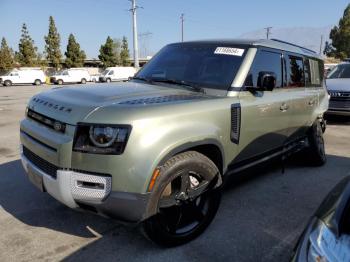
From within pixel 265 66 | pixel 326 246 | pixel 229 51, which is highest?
pixel 229 51

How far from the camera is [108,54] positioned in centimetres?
6138

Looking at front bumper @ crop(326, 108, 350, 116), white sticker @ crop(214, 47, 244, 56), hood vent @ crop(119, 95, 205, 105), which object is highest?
white sticker @ crop(214, 47, 244, 56)

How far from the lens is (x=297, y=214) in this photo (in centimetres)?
385

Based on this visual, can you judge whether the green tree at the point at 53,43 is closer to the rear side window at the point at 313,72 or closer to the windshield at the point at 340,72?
the windshield at the point at 340,72

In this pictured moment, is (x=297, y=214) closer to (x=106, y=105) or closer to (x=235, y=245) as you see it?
(x=235, y=245)

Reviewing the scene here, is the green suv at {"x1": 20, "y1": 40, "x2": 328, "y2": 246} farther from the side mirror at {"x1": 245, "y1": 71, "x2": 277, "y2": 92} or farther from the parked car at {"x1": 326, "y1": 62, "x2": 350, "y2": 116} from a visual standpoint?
the parked car at {"x1": 326, "y1": 62, "x2": 350, "y2": 116}

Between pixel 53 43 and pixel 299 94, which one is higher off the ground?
pixel 53 43

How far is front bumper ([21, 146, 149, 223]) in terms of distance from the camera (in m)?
2.59

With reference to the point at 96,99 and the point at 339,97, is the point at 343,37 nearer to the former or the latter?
the point at 339,97

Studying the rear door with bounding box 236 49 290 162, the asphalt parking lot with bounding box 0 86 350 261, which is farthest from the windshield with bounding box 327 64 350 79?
the rear door with bounding box 236 49 290 162

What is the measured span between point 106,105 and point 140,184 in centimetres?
68

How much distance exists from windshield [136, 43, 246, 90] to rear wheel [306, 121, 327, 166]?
7.35ft

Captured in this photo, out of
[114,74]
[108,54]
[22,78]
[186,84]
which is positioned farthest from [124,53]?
[186,84]

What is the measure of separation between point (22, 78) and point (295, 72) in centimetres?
3798
